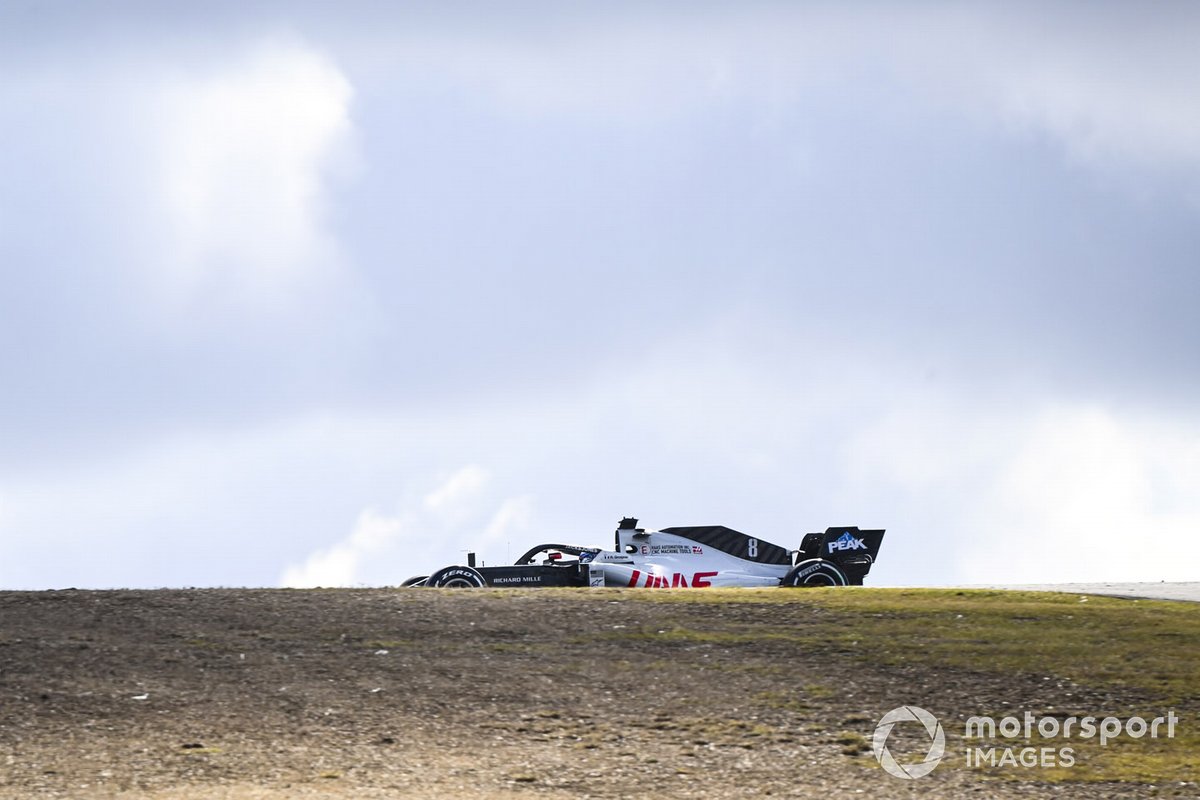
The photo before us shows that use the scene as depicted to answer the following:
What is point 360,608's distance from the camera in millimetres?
19891

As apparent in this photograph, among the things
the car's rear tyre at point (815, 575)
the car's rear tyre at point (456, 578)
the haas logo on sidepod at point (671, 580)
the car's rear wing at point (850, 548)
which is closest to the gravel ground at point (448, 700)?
the car's rear tyre at point (456, 578)

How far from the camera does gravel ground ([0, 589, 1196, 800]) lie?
1295 cm

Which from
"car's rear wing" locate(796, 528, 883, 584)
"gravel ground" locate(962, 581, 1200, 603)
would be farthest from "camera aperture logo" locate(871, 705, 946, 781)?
"car's rear wing" locate(796, 528, 883, 584)

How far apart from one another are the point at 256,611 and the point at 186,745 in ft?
19.6

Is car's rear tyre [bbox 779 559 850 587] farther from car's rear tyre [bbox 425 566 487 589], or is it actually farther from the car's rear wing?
car's rear tyre [bbox 425 566 487 589]

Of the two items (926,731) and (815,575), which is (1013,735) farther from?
(815,575)

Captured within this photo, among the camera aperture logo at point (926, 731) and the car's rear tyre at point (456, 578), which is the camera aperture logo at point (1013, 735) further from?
the car's rear tyre at point (456, 578)

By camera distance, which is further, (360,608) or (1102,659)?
(360,608)

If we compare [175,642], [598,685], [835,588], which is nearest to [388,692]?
[598,685]

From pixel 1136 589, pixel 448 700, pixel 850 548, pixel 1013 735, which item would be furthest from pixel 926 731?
pixel 850 548

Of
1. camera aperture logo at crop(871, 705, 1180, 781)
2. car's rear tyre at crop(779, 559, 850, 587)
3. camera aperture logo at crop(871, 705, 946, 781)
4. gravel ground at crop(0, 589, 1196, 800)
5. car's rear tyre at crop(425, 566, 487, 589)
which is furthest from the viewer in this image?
car's rear tyre at crop(779, 559, 850, 587)

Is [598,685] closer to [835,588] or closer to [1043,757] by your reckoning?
[1043,757]

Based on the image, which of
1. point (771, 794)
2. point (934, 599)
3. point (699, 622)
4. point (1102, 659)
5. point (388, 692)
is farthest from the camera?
point (934, 599)

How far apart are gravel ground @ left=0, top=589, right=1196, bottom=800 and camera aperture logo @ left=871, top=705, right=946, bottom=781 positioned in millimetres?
137
